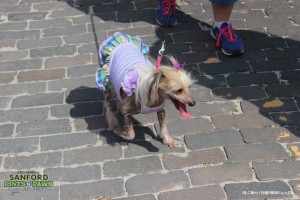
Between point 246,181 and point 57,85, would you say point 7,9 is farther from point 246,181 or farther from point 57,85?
point 246,181

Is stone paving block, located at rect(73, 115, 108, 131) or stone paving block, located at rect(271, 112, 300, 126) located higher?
stone paving block, located at rect(271, 112, 300, 126)

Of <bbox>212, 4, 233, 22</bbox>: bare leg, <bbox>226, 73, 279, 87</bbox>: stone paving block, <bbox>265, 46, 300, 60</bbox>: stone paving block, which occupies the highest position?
<bbox>212, 4, 233, 22</bbox>: bare leg

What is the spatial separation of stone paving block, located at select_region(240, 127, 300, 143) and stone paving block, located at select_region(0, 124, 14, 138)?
218 cm

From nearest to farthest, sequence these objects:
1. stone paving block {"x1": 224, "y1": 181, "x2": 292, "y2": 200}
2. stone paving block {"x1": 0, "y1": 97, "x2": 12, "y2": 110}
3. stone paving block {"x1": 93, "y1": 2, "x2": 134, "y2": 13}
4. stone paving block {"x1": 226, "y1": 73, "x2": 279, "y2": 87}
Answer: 1. stone paving block {"x1": 224, "y1": 181, "x2": 292, "y2": 200}
2. stone paving block {"x1": 0, "y1": 97, "x2": 12, "y2": 110}
3. stone paving block {"x1": 226, "y1": 73, "x2": 279, "y2": 87}
4. stone paving block {"x1": 93, "y1": 2, "x2": 134, "y2": 13}

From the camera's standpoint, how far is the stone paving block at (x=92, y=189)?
133 inches

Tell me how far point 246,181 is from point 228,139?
516 mm

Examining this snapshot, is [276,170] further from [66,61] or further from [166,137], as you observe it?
[66,61]

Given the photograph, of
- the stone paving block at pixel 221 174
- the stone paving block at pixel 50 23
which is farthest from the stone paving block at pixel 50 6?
the stone paving block at pixel 221 174

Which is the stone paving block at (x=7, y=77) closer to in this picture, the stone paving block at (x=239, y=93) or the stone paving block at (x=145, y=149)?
the stone paving block at (x=145, y=149)

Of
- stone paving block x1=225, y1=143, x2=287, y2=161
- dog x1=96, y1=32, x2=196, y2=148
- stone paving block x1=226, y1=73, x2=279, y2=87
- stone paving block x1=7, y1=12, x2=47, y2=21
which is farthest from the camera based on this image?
stone paving block x1=7, y1=12, x2=47, y2=21

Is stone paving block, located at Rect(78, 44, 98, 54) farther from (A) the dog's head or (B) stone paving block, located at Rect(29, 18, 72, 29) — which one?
(A) the dog's head

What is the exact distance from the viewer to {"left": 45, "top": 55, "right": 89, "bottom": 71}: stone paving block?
4.83 metres

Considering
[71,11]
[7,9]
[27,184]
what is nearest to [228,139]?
[27,184]

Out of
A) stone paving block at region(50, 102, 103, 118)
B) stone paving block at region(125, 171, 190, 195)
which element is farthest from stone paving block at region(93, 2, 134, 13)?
stone paving block at region(125, 171, 190, 195)
